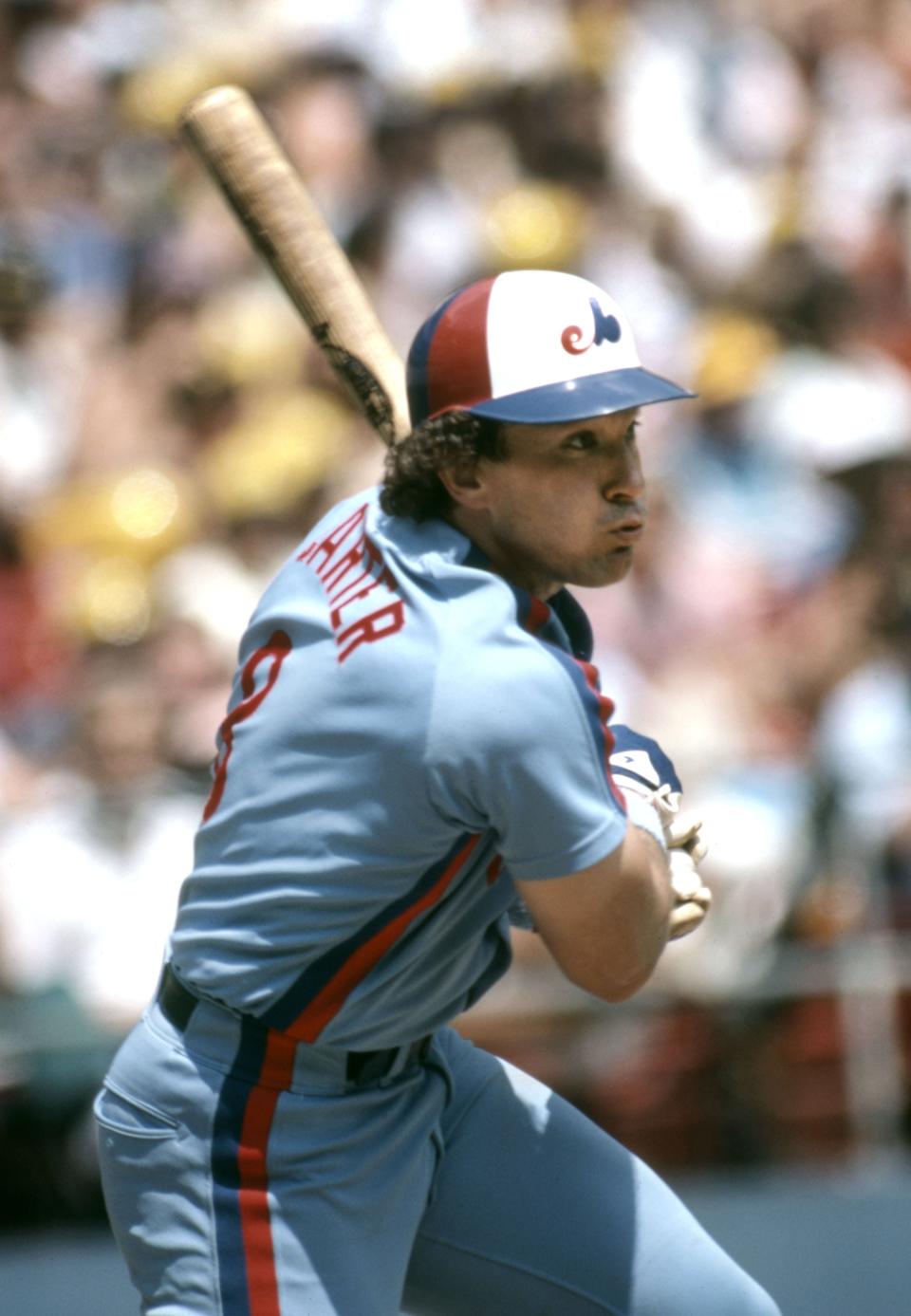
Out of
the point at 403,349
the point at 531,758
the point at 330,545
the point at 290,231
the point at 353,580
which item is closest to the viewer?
the point at 531,758

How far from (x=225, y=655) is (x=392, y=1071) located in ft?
10.1

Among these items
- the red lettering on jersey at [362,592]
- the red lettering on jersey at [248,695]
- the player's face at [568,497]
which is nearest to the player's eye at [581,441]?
the player's face at [568,497]

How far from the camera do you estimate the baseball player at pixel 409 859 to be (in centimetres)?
221

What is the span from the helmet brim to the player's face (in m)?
0.03

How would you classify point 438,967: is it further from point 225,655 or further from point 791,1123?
point 225,655

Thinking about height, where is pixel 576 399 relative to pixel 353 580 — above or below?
above

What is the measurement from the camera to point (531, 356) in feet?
7.56

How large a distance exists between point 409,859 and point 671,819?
361 mm

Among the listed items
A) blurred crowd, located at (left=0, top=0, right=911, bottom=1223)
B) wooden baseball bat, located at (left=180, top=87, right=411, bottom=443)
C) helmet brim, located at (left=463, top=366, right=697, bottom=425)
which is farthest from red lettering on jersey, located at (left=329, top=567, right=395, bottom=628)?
blurred crowd, located at (left=0, top=0, right=911, bottom=1223)

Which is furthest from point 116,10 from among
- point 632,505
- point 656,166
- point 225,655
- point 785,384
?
point 632,505

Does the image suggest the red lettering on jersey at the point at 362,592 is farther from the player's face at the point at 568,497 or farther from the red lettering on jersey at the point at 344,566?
the player's face at the point at 568,497

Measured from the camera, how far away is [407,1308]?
2812 mm

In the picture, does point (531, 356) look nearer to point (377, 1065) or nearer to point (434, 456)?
point (434, 456)

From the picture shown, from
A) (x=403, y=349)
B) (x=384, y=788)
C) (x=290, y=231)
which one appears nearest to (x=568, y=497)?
(x=384, y=788)
